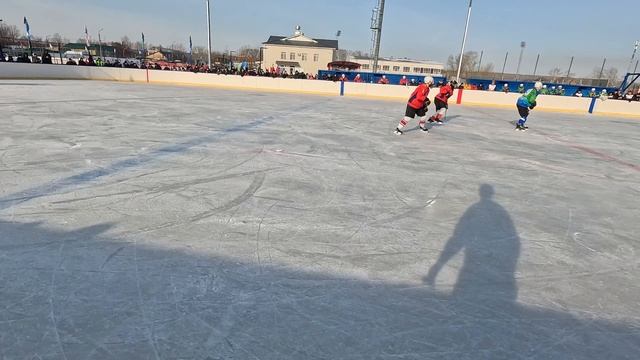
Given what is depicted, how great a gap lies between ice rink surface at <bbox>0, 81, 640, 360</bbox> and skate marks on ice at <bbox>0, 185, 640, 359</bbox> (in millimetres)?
10

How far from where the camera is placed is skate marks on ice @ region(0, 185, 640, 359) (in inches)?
73.5

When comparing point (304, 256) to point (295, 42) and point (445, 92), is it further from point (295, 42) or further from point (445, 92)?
point (295, 42)

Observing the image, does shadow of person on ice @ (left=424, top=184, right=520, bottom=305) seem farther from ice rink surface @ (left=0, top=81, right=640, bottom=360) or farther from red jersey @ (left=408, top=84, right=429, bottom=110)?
red jersey @ (left=408, top=84, right=429, bottom=110)

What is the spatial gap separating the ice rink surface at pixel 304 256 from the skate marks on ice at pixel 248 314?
0.4 inches

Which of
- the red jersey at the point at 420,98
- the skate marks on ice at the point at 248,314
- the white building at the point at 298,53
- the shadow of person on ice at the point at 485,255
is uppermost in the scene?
the white building at the point at 298,53

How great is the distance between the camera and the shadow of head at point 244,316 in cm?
187

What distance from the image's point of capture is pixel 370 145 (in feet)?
24.1

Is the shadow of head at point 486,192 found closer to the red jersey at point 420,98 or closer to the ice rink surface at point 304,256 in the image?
the ice rink surface at point 304,256

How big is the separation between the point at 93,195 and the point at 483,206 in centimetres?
416

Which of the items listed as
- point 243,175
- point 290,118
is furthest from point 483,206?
point 290,118

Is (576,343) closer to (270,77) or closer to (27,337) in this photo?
(27,337)

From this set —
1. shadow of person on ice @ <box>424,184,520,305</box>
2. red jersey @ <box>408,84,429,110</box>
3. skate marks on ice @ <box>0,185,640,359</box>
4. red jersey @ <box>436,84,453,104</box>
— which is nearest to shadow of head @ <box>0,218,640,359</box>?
skate marks on ice @ <box>0,185,640,359</box>

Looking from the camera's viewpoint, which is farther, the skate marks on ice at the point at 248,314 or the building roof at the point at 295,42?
the building roof at the point at 295,42

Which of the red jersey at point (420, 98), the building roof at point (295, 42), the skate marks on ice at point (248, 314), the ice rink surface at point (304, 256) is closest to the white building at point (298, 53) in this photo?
the building roof at point (295, 42)
